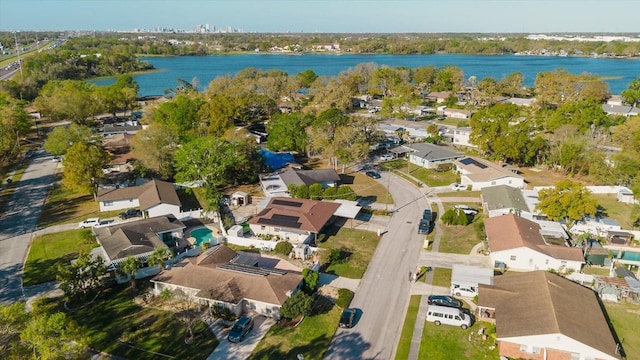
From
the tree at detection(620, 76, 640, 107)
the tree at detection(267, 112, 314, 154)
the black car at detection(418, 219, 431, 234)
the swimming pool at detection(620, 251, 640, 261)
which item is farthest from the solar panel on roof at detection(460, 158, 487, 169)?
the tree at detection(620, 76, 640, 107)

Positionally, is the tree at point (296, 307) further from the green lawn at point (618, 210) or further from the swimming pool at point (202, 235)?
the green lawn at point (618, 210)

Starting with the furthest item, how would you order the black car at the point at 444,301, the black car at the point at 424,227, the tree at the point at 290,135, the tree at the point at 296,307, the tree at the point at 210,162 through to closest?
the tree at the point at 290,135, the tree at the point at 210,162, the black car at the point at 424,227, the black car at the point at 444,301, the tree at the point at 296,307

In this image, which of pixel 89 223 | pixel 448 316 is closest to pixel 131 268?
pixel 89 223

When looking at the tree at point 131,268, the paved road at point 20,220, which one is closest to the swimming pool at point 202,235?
the tree at point 131,268

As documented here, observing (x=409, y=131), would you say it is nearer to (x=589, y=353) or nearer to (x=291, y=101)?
(x=291, y=101)

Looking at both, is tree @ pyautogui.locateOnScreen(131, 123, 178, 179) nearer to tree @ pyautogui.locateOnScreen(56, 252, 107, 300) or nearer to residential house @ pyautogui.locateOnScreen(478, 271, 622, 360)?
tree @ pyautogui.locateOnScreen(56, 252, 107, 300)

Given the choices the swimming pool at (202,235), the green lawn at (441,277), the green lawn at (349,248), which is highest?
the green lawn at (441,277)

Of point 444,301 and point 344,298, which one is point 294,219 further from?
point 444,301
